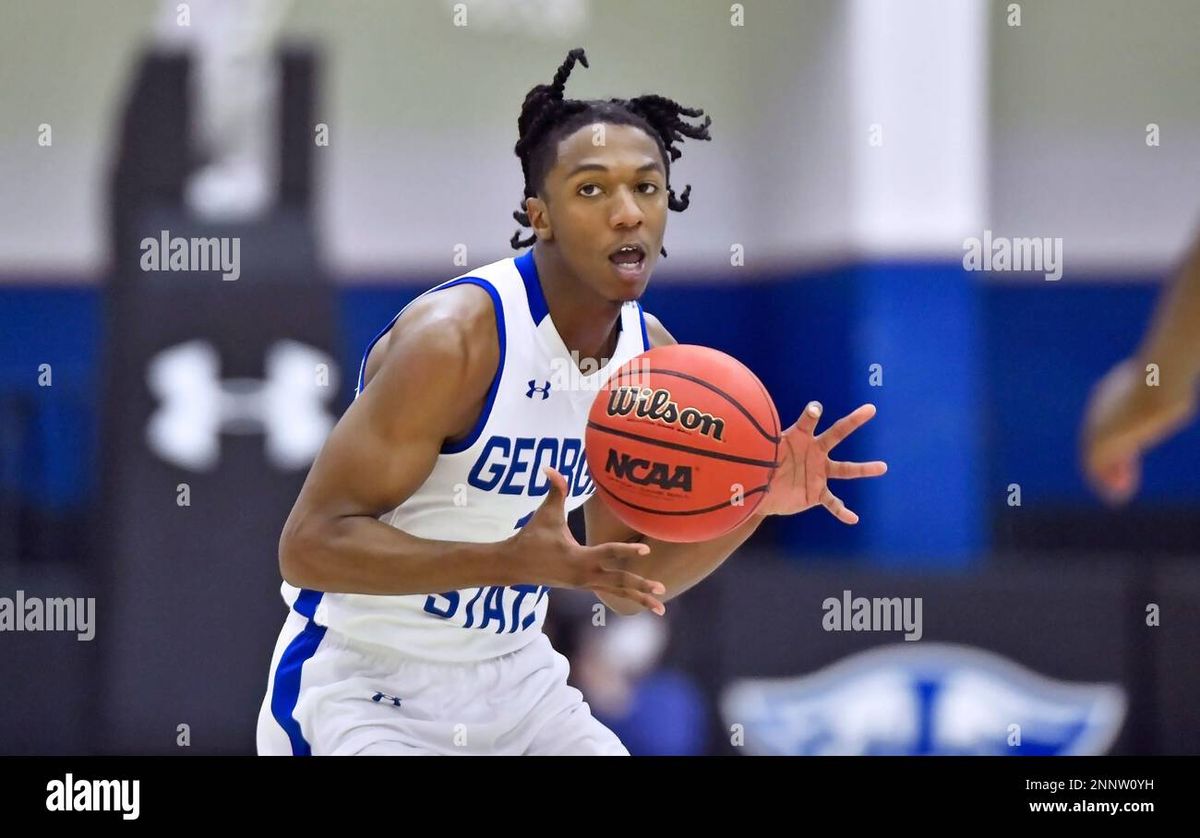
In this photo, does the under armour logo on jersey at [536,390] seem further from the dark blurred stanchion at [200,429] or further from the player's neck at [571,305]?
the dark blurred stanchion at [200,429]

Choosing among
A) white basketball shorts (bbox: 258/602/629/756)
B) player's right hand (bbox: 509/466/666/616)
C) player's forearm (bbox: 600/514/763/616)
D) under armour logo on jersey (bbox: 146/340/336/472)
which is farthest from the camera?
under armour logo on jersey (bbox: 146/340/336/472)

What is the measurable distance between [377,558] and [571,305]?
0.65 metres

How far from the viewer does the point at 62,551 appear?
431 centimetres

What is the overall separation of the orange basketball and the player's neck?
11cm

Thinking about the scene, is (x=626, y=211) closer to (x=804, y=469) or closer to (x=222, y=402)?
(x=804, y=469)

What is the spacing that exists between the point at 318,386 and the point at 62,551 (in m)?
0.84

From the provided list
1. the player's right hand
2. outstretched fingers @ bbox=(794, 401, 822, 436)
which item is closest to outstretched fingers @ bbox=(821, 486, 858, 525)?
outstretched fingers @ bbox=(794, 401, 822, 436)

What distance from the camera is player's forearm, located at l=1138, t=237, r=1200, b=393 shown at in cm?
362

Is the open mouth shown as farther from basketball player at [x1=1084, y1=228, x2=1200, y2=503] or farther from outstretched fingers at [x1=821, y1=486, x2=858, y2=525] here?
basketball player at [x1=1084, y1=228, x2=1200, y2=503]

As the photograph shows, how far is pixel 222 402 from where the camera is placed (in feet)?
14.2

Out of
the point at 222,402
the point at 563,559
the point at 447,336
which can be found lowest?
the point at 563,559

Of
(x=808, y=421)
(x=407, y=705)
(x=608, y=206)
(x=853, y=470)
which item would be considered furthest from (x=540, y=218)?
(x=407, y=705)
